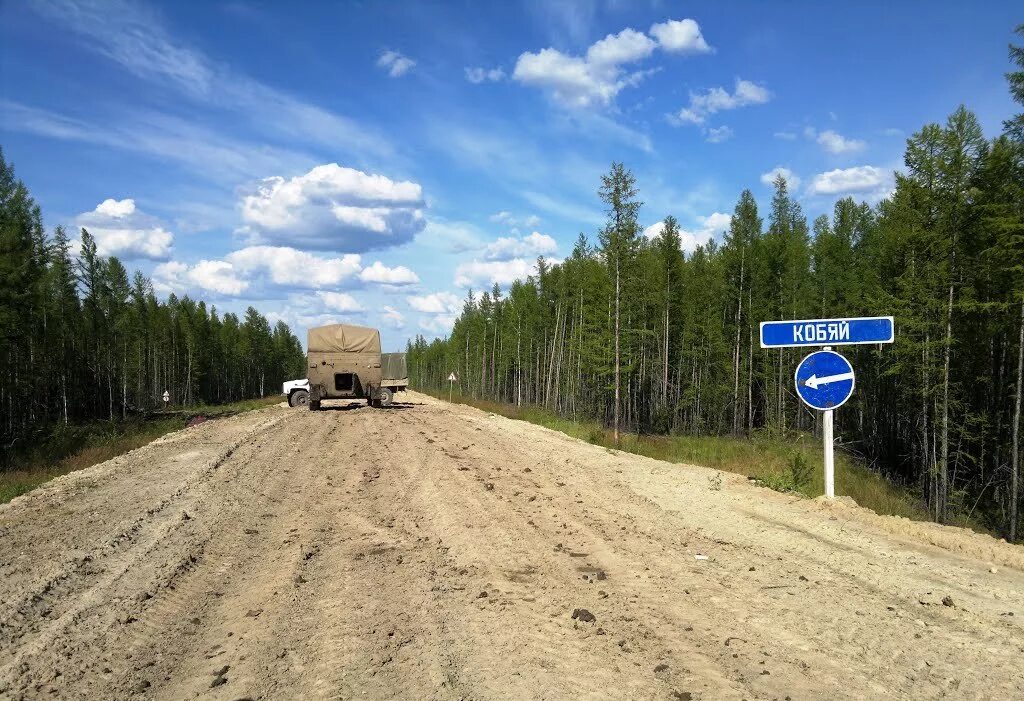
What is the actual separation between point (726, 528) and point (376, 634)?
437 centimetres

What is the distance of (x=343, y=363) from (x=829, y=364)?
23.1 metres

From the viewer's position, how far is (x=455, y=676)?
3469mm

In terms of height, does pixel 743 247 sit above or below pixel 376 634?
above

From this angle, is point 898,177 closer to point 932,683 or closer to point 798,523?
point 798,523

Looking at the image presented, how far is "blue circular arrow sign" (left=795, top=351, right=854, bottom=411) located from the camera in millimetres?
8297

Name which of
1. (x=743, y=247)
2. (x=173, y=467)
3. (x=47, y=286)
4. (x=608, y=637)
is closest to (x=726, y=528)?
(x=608, y=637)

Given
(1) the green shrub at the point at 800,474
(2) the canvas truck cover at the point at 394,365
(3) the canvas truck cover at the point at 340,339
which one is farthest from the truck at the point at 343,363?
(1) the green shrub at the point at 800,474

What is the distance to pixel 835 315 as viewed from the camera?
44.8m

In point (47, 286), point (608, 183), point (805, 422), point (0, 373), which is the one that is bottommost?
point (805, 422)

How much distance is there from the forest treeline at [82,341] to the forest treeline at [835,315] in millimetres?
29671

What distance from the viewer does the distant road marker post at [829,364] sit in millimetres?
8297

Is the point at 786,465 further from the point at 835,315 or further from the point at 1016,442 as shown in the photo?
the point at 835,315

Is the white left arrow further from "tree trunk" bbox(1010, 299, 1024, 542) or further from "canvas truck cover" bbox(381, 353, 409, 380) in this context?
"canvas truck cover" bbox(381, 353, 409, 380)

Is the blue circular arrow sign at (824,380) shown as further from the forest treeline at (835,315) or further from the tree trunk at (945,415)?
the tree trunk at (945,415)
